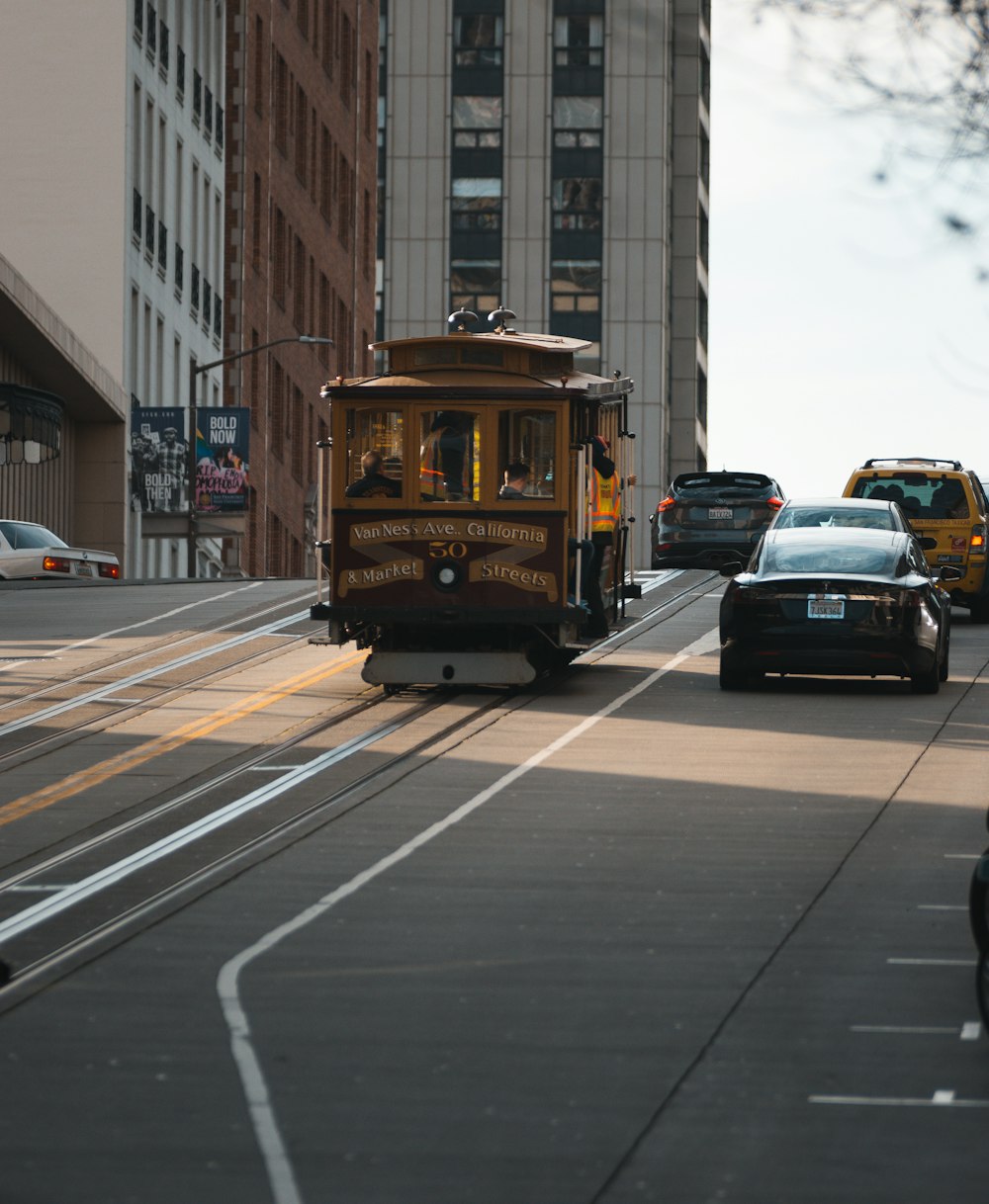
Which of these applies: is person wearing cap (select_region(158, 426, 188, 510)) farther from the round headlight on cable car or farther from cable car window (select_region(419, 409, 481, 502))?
the round headlight on cable car

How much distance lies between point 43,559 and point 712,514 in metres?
10.3

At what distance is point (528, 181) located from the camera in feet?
387

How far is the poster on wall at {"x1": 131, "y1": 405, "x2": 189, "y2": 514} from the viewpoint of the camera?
195 ft

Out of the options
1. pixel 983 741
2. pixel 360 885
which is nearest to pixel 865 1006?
pixel 360 885

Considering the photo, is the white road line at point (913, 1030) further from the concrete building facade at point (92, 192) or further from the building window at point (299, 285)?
the building window at point (299, 285)

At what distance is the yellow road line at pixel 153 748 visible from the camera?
56.1ft

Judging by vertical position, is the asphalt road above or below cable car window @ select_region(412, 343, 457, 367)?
below

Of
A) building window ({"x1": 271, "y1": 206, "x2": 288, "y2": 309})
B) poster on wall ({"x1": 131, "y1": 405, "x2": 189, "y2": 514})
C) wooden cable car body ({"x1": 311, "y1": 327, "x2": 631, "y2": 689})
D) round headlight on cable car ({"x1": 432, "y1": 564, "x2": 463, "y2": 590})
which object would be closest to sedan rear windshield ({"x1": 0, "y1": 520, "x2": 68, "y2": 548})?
poster on wall ({"x1": 131, "y1": 405, "x2": 189, "y2": 514})

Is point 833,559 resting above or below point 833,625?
above

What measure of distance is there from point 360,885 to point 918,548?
1281 centimetres

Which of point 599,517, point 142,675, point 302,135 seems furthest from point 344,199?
point 599,517

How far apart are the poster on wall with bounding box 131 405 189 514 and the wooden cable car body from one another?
36002 millimetres

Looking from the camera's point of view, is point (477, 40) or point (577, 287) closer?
point (477, 40)

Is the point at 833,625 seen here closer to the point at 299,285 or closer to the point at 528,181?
the point at 299,285
